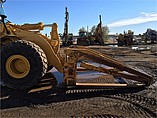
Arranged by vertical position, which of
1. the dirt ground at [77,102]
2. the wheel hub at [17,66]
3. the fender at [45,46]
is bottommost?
the dirt ground at [77,102]

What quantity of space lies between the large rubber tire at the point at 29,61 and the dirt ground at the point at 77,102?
19 cm

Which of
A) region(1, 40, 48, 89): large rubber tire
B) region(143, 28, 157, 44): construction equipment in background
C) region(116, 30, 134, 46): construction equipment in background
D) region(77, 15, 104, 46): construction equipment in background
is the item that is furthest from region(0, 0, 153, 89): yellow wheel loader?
region(143, 28, 157, 44): construction equipment in background

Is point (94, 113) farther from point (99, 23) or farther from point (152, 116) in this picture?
point (99, 23)

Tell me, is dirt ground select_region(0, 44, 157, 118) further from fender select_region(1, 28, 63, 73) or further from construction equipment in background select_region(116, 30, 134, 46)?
construction equipment in background select_region(116, 30, 134, 46)

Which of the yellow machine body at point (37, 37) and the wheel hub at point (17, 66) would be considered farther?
the yellow machine body at point (37, 37)

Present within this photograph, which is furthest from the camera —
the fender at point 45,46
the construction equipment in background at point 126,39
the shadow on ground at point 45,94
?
the construction equipment in background at point 126,39

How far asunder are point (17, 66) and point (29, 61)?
0.40 meters

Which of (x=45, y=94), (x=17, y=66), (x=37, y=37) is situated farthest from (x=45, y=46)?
(x=45, y=94)

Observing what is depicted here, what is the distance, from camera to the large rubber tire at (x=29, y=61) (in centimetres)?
542

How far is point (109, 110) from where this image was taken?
414 centimetres

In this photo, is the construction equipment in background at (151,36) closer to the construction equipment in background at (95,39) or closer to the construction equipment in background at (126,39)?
the construction equipment in background at (126,39)

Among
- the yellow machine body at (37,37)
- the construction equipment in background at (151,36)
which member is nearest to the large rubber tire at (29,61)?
the yellow machine body at (37,37)

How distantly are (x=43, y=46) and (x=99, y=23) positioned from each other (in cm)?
3040

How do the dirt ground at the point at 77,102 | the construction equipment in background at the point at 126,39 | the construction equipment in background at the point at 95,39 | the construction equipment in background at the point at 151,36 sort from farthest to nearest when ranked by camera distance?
the construction equipment in background at the point at 151,36 < the construction equipment in background at the point at 126,39 < the construction equipment in background at the point at 95,39 < the dirt ground at the point at 77,102
